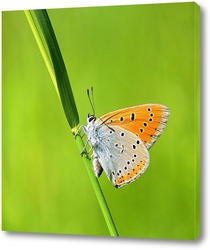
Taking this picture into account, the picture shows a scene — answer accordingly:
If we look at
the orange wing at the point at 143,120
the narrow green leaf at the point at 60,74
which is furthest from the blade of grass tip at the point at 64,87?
the orange wing at the point at 143,120

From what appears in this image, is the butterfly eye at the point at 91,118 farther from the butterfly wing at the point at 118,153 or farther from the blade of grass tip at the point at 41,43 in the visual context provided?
the blade of grass tip at the point at 41,43

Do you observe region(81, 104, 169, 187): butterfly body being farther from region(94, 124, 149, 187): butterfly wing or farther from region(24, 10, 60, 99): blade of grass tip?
region(24, 10, 60, 99): blade of grass tip

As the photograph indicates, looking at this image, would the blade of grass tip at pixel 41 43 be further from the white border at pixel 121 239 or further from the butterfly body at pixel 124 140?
the butterfly body at pixel 124 140

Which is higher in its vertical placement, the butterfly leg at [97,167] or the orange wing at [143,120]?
the orange wing at [143,120]

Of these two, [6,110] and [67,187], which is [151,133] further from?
[6,110]

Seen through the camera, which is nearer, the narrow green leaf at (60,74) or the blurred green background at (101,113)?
the blurred green background at (101,113)

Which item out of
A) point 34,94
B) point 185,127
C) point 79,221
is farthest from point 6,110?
point 185,127

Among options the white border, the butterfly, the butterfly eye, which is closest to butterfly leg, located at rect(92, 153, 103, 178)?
the butterfly

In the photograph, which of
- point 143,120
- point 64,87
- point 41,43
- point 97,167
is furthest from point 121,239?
point 41,43
